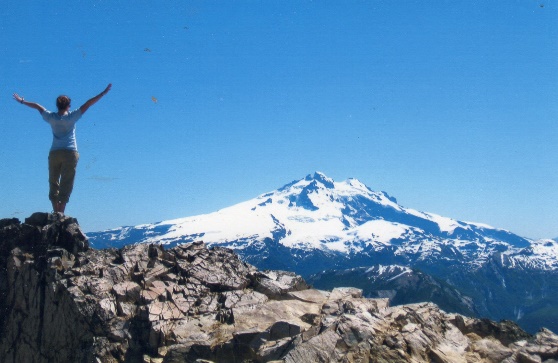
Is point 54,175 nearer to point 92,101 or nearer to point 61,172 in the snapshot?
point 61,172

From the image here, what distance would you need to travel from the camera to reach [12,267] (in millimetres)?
27062

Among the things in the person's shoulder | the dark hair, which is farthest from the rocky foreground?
the dark hair

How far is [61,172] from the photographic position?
27.7m

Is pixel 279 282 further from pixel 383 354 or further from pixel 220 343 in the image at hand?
pixel 383 354

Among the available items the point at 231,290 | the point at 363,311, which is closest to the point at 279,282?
the point at 231,290

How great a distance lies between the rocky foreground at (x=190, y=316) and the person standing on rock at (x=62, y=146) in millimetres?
1921

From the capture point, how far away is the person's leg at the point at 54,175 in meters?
27.3

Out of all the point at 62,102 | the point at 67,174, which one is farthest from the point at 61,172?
the point at 62,102

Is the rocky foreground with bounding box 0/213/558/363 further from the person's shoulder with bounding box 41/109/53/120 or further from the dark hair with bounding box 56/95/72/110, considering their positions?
the dark hair with bounding box 56/95/72/110

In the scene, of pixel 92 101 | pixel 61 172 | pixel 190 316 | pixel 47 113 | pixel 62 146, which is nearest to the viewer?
pixel 190 316

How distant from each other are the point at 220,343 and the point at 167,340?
2661 mm

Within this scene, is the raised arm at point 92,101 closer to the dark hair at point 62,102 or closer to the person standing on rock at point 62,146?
the person standing on rock at point 62,146

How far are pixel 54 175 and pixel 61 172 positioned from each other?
0.51m

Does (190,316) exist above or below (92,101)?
below
